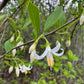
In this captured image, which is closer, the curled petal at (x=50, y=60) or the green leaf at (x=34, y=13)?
the green leaf at (x=34, y=13)

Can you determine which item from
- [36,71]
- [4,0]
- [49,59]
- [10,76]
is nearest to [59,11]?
[49,59]

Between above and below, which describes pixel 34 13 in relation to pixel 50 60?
above

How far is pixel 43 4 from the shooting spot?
2.06 meters

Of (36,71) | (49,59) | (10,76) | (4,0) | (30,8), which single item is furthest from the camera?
(10,76)

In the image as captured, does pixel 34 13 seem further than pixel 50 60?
No

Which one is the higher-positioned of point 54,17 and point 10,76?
point 54,17

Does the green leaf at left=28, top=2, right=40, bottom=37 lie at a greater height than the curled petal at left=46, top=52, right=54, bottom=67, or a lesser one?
greater

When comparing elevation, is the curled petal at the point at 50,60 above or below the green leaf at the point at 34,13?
below

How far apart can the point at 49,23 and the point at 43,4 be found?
5.81ft

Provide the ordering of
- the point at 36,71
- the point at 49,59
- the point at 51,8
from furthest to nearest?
the point at 36,71 → the point at 51,8 → the point at 49,59

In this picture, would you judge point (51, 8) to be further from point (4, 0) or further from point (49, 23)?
point (49, 23)

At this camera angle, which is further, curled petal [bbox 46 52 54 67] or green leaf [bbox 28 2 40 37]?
curled petal [bbox 46 52 54 67]

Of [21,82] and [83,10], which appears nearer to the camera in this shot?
[83,10]

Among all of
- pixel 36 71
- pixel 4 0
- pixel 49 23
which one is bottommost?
pixel 36 71
